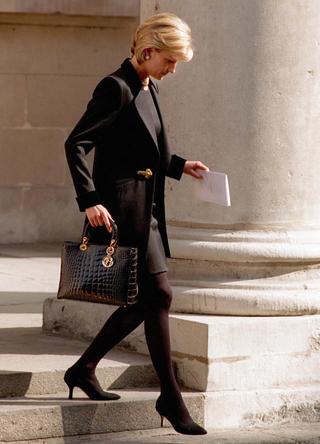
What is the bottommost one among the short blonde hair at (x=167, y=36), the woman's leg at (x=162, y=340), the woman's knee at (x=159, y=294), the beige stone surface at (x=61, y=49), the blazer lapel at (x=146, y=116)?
the woman's leg at (x=162, y=340)

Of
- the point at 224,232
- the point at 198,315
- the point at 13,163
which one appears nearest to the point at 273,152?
the point at 224,232

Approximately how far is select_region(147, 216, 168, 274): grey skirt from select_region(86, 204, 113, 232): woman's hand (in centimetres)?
25

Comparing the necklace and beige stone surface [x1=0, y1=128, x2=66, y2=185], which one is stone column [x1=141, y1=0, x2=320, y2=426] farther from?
beige stone surface [x1=0, y1=128, x2=66, y2=185]

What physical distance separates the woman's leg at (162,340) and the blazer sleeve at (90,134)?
0.46m

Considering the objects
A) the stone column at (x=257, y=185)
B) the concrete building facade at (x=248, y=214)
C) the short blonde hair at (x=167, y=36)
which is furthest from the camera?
the stone column at (x=257, y=185)

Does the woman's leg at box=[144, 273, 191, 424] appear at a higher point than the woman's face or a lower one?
lower

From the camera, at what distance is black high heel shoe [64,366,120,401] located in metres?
4.02

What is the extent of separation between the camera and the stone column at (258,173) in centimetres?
451

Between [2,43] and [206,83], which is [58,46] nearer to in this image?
[2,43]

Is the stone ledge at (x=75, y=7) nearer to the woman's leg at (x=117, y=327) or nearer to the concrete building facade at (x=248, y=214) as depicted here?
the concrete building facade at (x=248, y=214)

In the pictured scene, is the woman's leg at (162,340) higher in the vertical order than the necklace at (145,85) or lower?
lower

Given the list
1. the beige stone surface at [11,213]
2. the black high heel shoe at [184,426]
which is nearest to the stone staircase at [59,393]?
the black high heel shoe at [184,426]

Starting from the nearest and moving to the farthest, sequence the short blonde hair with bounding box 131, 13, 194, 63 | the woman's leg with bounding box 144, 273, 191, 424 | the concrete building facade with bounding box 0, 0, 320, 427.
Result: the short blonde hair with bounding box 131, 13, 194, 63
the woman's leg with bounding box 144, 273, 191, 424
the concrete building facade with bounding box 0, 0, 320, 427

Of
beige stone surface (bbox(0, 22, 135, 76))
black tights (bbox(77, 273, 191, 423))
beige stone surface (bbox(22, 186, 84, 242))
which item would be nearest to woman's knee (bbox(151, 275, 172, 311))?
black tights (bbox(77, 273, 191, 423))
